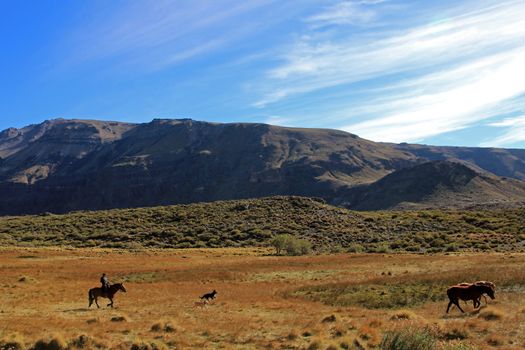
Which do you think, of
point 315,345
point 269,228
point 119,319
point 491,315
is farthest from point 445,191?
point 315,345

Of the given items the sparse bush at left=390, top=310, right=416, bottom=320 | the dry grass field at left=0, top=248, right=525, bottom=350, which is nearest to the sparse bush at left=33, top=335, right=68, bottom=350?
the dry grass field at left=0, top=248, right=525, bottom=350

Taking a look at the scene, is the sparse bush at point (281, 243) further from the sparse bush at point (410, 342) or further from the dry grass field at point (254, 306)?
the sparse bush at point (410, 342)

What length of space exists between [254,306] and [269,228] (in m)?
64.3

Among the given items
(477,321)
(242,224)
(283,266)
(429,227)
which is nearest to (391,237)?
(429,227)

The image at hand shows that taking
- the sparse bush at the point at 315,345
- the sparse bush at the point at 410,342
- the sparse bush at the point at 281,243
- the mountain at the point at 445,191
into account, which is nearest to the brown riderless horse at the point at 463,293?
the sparse bush at the point at 410,342

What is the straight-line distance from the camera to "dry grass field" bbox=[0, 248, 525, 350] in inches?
655

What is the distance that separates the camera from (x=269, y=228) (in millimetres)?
91062

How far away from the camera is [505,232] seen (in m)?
77.4

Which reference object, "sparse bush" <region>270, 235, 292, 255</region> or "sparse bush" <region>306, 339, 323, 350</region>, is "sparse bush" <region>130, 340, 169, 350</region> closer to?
"sparse bush" <region>306, 339, 323, 350</region>

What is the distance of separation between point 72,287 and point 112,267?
14.0 metres

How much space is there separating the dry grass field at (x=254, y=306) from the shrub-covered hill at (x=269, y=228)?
2263cm

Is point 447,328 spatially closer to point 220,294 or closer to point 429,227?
point 220,294

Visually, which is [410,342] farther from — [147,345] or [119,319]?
[119,319]

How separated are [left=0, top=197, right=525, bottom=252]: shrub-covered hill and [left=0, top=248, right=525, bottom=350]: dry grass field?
2263 centimetres
